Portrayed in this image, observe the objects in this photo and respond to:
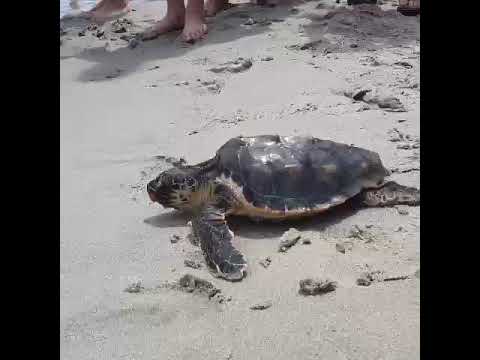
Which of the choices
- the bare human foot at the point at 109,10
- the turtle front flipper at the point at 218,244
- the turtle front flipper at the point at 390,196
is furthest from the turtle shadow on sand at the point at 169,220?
the bare human foot at the point at 109,10

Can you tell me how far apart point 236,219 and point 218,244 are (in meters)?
0.37

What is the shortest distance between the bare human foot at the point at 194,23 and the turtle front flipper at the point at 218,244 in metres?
2.94

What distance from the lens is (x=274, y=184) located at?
2.09 metres

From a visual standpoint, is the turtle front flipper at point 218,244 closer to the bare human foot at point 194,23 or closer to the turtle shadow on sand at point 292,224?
the turtle shadow on sand at point 292,224

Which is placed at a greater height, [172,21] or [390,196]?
[172,21]

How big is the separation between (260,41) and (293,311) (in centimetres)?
337

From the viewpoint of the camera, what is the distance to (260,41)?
177 inches

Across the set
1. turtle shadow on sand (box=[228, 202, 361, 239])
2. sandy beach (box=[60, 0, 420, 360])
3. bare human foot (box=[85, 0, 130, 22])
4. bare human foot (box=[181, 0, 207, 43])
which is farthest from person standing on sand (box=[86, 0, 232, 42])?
turtle shadow on sand (box=[228, 202, 361, 239])

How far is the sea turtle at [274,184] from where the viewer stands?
2053 millimetres

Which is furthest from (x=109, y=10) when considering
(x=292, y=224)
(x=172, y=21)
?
(x=292, y=224)

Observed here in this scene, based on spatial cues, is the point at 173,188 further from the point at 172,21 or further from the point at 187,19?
the point at 172,21
